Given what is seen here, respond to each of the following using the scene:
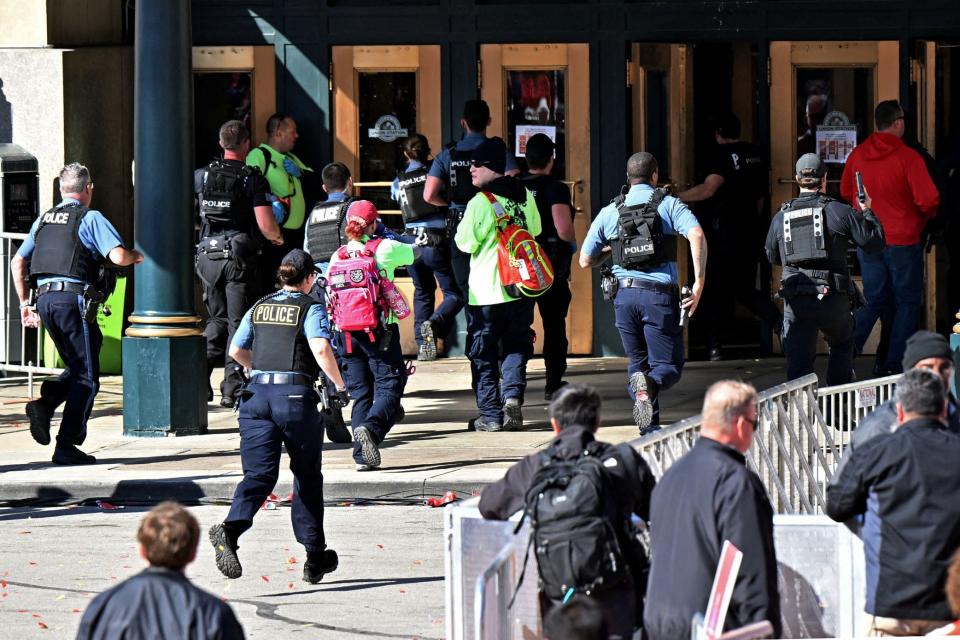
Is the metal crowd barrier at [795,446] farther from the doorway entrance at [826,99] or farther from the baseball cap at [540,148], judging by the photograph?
the doorway entrance at [826,99]

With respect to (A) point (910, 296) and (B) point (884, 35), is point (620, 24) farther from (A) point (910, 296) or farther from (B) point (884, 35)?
(A) point (910, 296)

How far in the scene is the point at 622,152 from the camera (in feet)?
55.1

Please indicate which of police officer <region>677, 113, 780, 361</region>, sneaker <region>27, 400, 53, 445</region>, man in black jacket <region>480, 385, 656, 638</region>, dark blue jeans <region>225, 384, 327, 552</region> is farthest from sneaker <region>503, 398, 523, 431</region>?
man in black jacket <region>480, 385, 656, 638</region>

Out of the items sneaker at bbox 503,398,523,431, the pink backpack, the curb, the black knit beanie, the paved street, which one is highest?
the pink backpack

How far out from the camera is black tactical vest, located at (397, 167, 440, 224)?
49.2 feet

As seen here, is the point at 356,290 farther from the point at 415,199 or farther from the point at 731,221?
the point at 731,221

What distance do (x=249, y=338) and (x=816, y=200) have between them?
13.9 feet

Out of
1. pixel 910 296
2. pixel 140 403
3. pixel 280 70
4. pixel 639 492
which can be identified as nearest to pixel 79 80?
pixel 280 70

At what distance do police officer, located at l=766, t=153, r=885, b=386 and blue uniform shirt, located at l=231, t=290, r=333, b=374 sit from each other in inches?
154

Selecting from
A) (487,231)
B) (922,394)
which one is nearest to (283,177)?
(487,231)

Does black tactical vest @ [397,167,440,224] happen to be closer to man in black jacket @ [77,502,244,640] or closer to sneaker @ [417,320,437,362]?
sneaker @ [417,320,437,362]

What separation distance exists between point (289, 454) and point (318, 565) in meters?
0.57

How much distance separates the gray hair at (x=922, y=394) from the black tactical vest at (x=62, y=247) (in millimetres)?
7223

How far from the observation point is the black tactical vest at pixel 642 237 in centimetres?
1175
